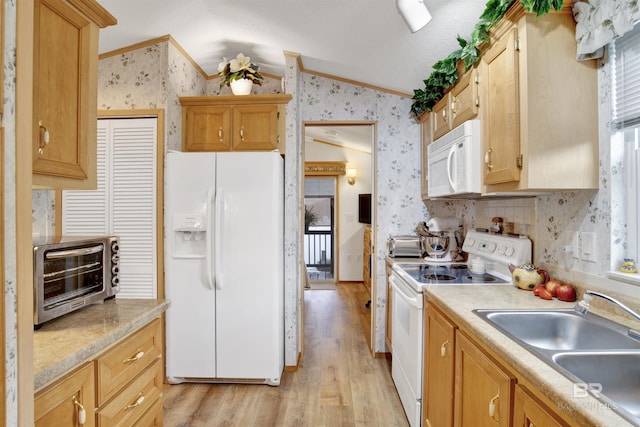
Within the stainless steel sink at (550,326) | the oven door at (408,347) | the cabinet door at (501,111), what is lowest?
the oven door at (408,347)

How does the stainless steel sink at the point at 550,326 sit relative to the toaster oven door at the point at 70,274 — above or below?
below

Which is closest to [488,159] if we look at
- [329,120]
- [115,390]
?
[329,120]

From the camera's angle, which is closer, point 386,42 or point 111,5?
point 111,5

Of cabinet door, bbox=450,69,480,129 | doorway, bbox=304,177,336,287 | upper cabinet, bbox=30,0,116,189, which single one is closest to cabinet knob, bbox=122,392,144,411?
upper cabinet, bbox=30,0,116,189

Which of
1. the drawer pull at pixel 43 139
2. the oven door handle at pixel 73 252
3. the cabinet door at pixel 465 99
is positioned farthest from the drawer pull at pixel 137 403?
the cabinet door at pixel 465 99

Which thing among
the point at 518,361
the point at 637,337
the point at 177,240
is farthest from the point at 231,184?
the point at 637,337

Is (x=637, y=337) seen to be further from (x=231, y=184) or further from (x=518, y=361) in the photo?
(x=231, y=184)

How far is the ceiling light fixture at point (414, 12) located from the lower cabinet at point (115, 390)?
1.77 meters

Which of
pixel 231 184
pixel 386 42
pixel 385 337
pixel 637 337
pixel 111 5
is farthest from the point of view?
pixel 385 337

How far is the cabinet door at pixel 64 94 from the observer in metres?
1.09

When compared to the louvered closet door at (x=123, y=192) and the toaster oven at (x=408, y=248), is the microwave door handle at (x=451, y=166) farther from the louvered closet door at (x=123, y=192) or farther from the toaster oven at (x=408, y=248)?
the louvered closet door at (x=123, y=192)

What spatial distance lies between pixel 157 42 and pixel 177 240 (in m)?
1.51

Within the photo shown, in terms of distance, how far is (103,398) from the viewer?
1.13 m

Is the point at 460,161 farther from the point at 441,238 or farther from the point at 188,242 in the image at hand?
the point at 188,242
